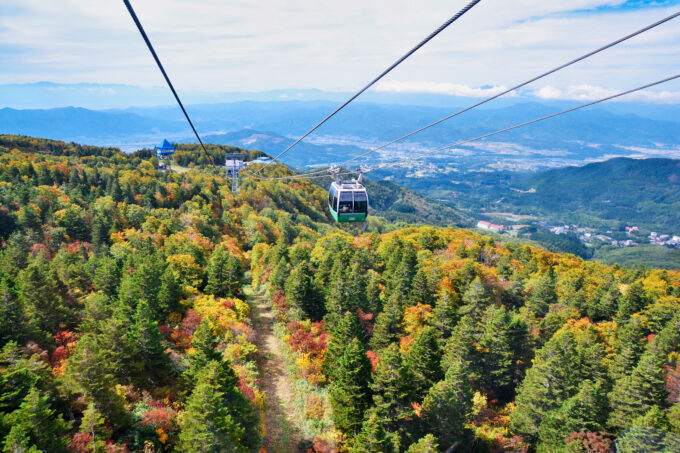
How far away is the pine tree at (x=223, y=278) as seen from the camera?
48.5 meters

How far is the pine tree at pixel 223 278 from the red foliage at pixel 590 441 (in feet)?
131

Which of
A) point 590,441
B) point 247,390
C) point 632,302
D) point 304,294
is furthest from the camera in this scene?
point 632,302

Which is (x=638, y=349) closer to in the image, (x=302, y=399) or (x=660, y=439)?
(x=660, y=439)

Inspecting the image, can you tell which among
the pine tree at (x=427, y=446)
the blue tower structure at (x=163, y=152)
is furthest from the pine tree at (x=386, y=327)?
the blue tower structure at (x=163, y=152)

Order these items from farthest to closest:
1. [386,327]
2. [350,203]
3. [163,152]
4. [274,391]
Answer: [163,152]
[386,327]
[274,391]
[350,203]

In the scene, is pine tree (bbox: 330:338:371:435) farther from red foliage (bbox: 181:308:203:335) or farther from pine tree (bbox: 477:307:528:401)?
red foliage (bbox: 181:308:203:335)

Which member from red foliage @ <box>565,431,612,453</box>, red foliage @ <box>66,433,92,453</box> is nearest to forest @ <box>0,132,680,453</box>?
red foliage @ <box>66,433,92,453</box>

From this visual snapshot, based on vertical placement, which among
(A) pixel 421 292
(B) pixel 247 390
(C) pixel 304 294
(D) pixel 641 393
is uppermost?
(A) pixel 421 292

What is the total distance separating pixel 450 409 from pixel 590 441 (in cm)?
996

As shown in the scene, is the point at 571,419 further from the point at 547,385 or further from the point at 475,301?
the point at 475,301

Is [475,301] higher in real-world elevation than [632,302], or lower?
higher

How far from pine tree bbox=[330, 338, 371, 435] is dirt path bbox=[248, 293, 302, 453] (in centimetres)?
433

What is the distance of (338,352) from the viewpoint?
34906 millimetres

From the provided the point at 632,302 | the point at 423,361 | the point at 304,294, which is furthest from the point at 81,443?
the point at 632,302
